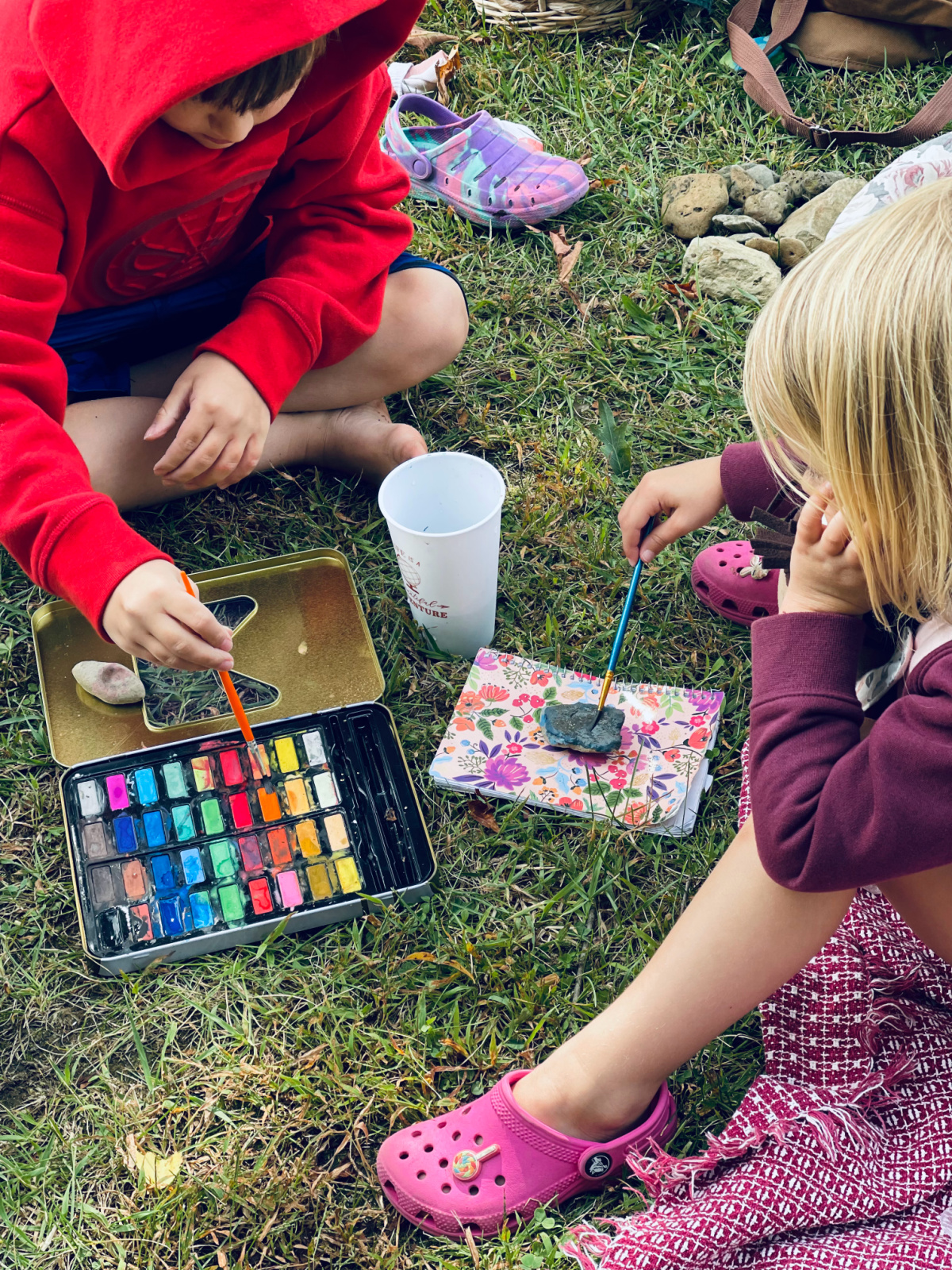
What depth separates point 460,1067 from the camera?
4.01 feet

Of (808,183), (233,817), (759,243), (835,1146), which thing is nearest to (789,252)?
(759,243)

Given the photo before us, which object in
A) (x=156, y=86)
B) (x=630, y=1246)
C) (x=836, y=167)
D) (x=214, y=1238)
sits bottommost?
(x=214, y=1238)

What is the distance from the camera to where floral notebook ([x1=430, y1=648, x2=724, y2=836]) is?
4.57ft

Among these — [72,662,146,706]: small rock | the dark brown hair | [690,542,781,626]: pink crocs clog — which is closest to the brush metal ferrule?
[690,542,781,626]: pink crocs clog

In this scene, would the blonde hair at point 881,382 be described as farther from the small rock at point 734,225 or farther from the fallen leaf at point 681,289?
the small rock at point 734,225

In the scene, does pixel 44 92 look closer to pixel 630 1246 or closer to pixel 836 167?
pixel 630 1246

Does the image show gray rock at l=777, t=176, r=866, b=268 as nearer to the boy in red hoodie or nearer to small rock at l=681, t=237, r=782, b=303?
small rock at l=681, t=237, r=782, b=303

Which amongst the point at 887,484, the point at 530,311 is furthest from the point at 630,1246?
the point at 530,311

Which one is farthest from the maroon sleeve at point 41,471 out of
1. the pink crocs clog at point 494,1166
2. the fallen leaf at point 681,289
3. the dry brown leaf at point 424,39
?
the dry brown leaf at point 424,39

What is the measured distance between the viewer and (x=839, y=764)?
1.00 metres

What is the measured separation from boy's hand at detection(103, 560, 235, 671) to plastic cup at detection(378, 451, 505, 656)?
0.91 feet

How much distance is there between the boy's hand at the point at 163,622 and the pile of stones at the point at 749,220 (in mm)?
1242

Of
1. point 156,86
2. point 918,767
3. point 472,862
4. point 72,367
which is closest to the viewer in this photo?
point 918,767

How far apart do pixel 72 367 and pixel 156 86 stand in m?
0.60
